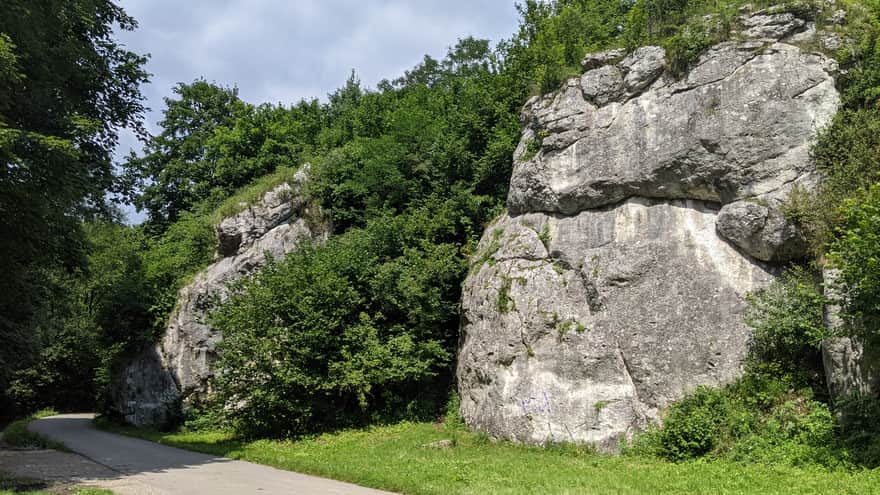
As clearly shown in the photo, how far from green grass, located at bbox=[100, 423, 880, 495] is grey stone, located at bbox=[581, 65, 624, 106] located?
928 centimetres

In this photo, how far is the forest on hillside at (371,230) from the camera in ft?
40.4

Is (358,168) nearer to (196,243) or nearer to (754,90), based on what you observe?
(196,243)

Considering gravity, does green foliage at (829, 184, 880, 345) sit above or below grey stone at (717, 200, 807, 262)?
below

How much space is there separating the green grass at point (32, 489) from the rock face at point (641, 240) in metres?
9.31

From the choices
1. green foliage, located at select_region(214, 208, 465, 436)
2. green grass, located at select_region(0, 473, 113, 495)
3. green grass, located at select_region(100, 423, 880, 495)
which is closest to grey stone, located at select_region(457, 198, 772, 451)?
green grass, located at select_region(100, 423, 880, 495)

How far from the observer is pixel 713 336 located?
13.6 metres

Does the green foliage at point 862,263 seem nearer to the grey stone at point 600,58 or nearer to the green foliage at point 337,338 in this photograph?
the grey stone at point 600,58

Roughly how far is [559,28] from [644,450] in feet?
51.7

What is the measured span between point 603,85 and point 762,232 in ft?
19.6

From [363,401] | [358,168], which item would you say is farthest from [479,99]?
[363,401]

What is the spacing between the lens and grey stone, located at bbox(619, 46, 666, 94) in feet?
53.1

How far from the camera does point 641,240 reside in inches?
604

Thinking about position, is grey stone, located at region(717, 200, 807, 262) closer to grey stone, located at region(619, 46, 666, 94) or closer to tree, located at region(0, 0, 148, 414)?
grey stone, located at region(619, 46, 666, 94)

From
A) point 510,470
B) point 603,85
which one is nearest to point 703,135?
point 603,85
